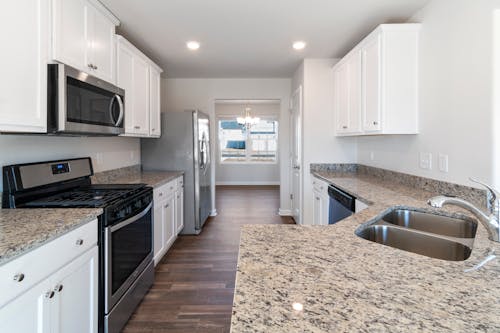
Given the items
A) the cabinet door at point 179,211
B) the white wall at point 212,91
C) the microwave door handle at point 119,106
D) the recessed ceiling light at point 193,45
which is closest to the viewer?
the microwave door handle at point 119,106

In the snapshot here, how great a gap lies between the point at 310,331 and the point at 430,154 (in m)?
2.29

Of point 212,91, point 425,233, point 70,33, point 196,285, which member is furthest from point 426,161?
→ point 212,91

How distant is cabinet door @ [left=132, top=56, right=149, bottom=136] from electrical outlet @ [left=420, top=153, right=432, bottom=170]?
2.73 metres

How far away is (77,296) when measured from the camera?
5.03 feet

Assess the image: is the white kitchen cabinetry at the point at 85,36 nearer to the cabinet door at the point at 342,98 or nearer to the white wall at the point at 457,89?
the cabinet door at the point at 342,98

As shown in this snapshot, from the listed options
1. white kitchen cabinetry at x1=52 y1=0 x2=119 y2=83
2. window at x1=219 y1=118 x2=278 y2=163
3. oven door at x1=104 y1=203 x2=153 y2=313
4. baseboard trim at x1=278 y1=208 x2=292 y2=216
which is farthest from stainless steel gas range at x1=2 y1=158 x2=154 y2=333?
window at x1=219 y1=118 x2=278 y2=163

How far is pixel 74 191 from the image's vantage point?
89.4 inches

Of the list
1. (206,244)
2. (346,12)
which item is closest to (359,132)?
(346,12)

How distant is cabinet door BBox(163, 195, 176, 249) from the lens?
10.8 ft

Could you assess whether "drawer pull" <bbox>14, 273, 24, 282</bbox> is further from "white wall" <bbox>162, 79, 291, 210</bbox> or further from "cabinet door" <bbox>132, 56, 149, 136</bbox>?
"white wall" <bbox>162, 79, 291, 210</bbox>

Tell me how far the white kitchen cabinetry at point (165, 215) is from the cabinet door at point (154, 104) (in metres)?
0.68

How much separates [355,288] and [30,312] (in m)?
1.26

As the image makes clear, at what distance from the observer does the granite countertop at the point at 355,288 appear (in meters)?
0.62

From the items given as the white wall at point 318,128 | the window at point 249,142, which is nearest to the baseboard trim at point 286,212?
the white wall at point 318,128
